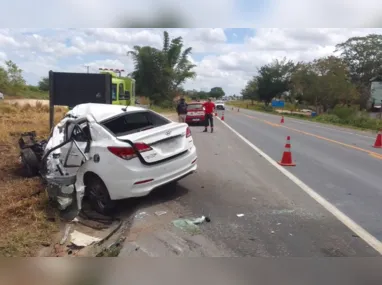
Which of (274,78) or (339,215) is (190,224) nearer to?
(339,215)

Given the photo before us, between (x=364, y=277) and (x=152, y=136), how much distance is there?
353 cm

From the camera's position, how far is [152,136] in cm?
609

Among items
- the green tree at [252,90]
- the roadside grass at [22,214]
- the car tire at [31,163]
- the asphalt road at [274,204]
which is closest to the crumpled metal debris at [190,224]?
the asphalt road at [274,204]

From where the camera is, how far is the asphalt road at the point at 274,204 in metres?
4.54

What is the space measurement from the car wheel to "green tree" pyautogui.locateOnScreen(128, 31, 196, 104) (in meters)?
38.2

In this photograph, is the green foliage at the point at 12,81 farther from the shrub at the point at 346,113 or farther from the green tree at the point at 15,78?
the shrub at the point at 346,113

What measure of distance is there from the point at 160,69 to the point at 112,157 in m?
39.9

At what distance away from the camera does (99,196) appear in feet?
19.8

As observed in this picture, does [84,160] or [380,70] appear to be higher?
[380,70]

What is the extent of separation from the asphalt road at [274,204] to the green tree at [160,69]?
3470cm

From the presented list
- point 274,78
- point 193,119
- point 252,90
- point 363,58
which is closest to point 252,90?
point 252,90

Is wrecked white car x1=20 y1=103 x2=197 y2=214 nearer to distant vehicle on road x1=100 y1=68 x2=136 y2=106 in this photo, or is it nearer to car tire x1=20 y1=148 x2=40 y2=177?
car tire x1=20 y1=148 x2=40 y2=177

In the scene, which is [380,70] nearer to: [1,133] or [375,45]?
[375,45]

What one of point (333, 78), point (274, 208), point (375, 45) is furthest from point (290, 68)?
point (274, 208)
